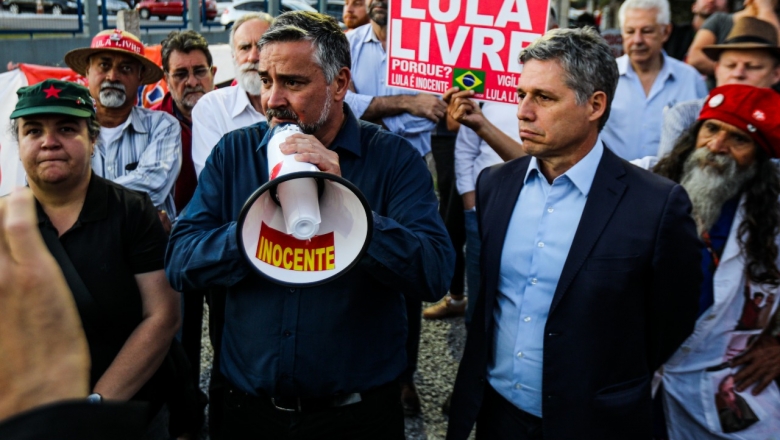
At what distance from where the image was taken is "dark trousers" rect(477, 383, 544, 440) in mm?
2262

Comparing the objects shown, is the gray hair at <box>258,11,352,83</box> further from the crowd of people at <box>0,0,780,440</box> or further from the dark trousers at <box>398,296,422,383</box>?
the dark trousers at <box>398,296,422,383</box>

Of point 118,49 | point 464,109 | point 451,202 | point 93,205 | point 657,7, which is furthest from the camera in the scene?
point 451,202

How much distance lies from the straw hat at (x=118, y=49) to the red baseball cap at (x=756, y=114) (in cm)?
307

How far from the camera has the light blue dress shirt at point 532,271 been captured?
2.22 m

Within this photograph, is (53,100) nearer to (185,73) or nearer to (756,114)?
(185,73)

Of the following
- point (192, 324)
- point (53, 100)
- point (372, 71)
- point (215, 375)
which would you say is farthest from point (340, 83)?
point (372, 71)

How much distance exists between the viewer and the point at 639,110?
403 centimetres

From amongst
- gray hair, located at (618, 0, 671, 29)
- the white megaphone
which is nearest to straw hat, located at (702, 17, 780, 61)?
gray hair, located at (618, 0, 671, 29)

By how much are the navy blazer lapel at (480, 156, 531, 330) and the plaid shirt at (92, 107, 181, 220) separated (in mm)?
1885

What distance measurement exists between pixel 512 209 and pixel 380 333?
62 cm

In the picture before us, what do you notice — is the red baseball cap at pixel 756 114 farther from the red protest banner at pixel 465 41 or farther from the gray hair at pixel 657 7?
the gray hair at pixel 657 7

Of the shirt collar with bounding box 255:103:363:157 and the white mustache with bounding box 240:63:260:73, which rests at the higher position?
the white mustache with bounding box 240:63:260:73

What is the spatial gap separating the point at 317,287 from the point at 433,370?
2.51 metres

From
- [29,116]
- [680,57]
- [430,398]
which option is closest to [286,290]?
[29,116]
